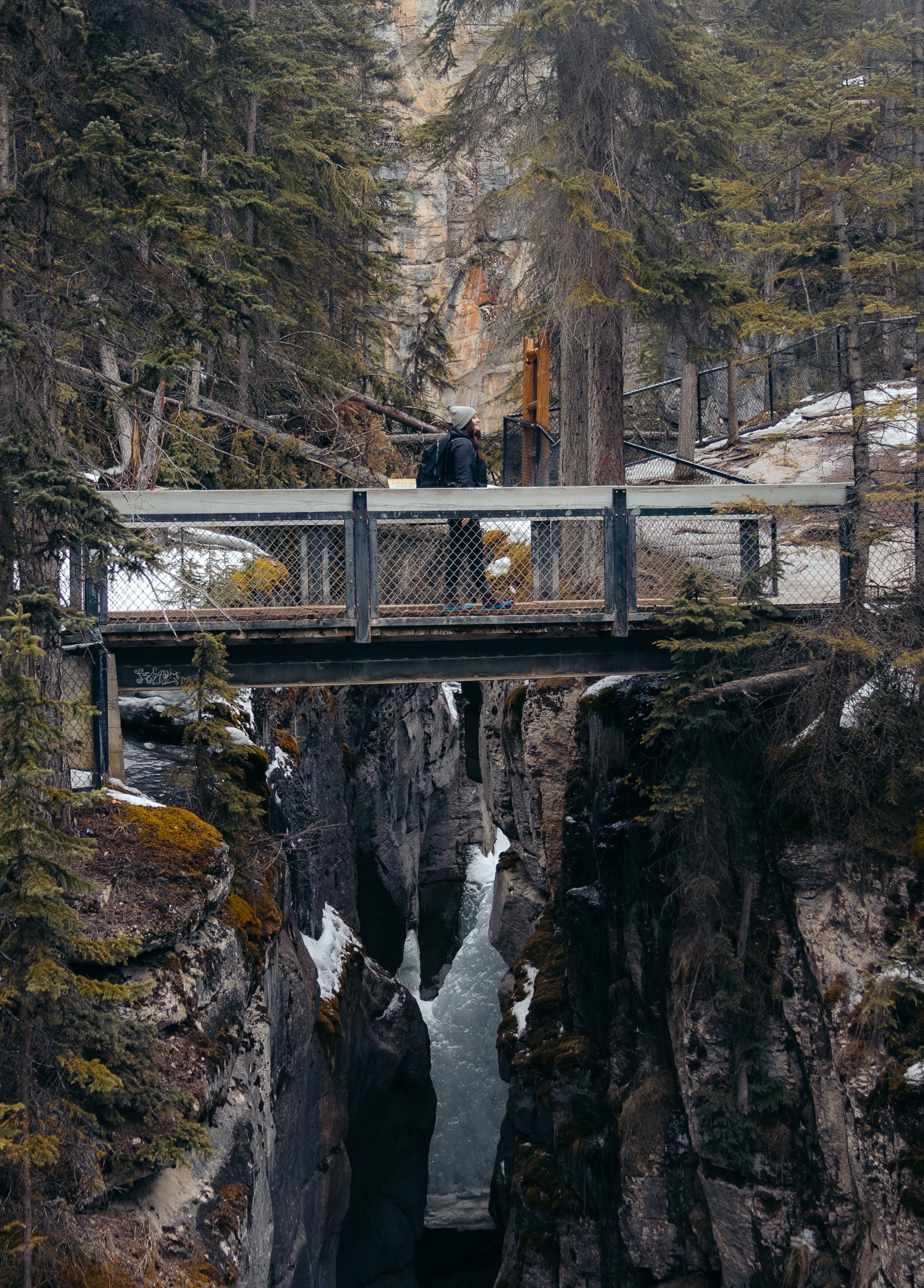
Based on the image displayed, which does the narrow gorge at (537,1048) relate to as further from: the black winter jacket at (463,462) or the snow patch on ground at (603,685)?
the black winter jacket at (463,462)

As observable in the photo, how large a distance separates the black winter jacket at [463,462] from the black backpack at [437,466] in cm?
3

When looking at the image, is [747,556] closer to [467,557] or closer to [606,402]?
[467,557]

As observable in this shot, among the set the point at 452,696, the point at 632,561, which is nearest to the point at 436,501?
the point at 632,561

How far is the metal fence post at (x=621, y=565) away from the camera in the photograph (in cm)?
957

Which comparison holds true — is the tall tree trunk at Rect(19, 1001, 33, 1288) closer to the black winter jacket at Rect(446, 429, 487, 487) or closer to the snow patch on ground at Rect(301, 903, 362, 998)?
the black winter jacket at Rect(446, 429, 487, 487)

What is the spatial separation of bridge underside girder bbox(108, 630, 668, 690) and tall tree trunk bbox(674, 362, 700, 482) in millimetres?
11446

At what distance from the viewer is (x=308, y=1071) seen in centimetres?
1147

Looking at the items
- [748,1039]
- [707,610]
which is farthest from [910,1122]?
[707,610]

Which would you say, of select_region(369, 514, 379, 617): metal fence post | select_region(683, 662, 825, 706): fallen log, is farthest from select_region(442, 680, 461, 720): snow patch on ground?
select_region(369, 514, 379, 617): metal fence post

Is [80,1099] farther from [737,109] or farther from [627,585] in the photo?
[737,109]

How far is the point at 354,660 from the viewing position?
954 centimetres

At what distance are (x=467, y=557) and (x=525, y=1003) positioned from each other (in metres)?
9.13

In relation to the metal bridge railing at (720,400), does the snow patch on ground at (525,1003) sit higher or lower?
lower

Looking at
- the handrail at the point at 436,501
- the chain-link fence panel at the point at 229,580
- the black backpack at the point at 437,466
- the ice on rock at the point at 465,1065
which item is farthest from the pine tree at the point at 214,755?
the ice on rock at the point at 465,1065
